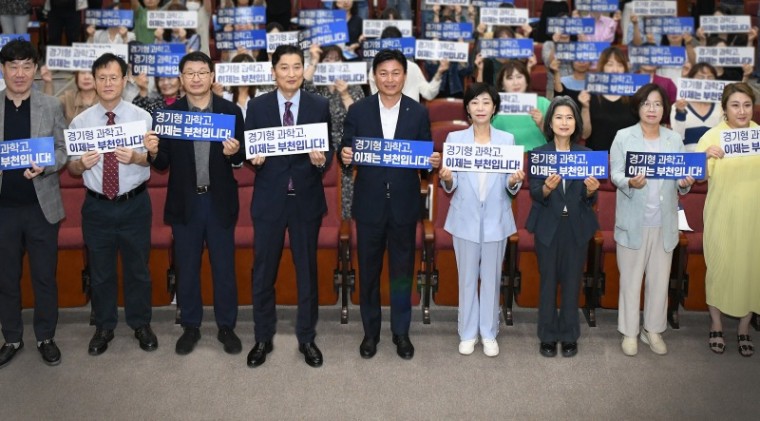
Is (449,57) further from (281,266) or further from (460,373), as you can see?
(460,373)

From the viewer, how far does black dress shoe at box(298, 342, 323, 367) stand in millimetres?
4648

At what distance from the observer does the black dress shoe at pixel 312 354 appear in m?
4.65

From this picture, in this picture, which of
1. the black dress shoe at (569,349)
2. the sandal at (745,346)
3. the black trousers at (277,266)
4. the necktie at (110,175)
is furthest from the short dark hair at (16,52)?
the sandal at (745,346)

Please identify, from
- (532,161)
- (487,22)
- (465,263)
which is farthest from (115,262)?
(487,22)

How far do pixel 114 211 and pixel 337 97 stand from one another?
2030mm

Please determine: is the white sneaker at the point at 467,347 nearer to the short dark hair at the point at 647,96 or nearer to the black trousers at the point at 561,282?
the black trousers at the point at 561,282

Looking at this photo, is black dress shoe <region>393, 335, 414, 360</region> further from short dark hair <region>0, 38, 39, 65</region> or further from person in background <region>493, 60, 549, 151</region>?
short dark hair <region>0, 38, 39, 65</region>

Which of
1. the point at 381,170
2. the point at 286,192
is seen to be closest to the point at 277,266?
the point at 286,192

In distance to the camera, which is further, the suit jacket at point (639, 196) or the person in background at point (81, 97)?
the person in background at point (81, 97)

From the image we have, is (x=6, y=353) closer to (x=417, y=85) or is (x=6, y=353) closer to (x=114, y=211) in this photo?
(x=114, y=211)

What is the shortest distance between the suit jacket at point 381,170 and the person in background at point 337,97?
830 mm

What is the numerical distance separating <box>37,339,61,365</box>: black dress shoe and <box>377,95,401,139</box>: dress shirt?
231 centimetres

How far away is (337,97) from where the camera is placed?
6000mm

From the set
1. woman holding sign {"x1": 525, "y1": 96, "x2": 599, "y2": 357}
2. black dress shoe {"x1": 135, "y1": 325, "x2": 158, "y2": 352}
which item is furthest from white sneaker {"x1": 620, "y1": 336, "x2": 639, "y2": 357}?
black dress shoe {"x1": 135, "y1": 325, "x2": 158, "y2": 352}
